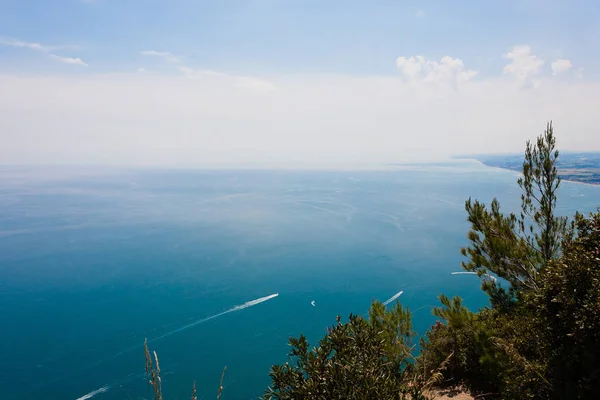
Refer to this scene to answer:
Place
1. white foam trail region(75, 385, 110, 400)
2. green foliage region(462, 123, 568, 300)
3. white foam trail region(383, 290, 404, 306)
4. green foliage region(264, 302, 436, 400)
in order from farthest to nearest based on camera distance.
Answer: white foam trail region(383, 290, 404, 306) < white foam trail region(75, 385, 110, 400) < green foliage region(462, 123, 568, 300) < green foliage region(264, 302, 436, 400)

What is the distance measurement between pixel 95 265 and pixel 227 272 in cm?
1460

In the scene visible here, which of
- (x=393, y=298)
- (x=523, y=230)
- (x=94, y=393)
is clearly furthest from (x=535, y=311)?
(x=393, y=298)

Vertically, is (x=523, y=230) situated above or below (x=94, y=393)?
above

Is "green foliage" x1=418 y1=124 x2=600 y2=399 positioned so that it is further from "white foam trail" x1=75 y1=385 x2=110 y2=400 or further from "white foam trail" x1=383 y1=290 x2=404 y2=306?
"white foam trail" x1=383 y1=290 x2=404 y2=306

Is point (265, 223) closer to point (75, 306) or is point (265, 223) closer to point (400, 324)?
point (75, 306)

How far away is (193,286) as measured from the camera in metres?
32.1

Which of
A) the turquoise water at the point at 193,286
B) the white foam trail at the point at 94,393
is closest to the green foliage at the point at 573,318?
the turquoise water at the point at 193,286

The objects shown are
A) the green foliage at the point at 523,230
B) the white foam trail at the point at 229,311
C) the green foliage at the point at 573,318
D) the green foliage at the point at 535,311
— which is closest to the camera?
the green foliage at the point at 573,318

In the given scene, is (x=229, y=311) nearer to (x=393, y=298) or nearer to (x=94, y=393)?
(x=94, y=393)

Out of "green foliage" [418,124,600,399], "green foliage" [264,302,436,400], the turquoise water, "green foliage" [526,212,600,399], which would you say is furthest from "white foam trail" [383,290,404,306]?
"green foliage" [264,302,436,400]

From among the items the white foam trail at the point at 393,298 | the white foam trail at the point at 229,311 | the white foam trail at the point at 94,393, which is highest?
the white foam trail at the point at 393,298

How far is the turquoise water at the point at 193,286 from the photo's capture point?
21.1 metres

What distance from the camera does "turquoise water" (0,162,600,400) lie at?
2112cm

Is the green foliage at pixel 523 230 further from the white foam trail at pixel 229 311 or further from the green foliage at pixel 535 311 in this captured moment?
the white foam trail at pixel 229 311
